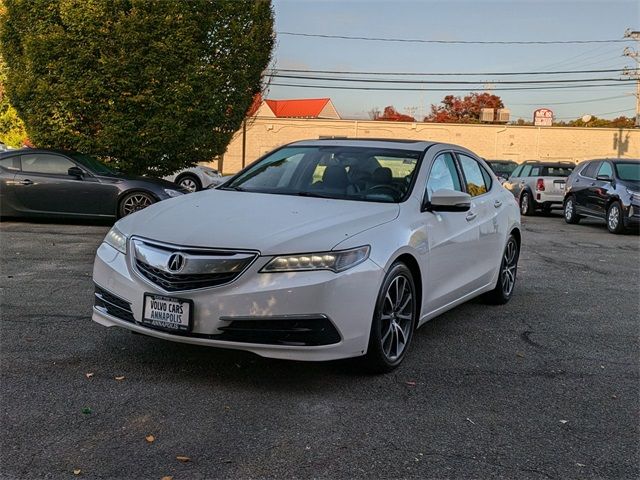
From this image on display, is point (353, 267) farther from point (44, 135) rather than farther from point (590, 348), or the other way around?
point (44, 135)

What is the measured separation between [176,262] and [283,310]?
2.25 feet

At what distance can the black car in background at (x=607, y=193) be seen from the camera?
1353 cm

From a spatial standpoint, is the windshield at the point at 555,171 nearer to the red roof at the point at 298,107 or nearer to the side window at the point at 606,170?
the side window at the point at 606,170

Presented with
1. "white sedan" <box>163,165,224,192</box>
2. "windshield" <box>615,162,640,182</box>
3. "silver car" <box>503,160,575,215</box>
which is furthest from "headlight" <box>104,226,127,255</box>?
"white sedan" <box>163,165,224,192</box>

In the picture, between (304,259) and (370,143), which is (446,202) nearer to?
(370,143)

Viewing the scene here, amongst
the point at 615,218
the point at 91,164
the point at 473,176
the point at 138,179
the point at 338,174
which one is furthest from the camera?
the point at 615,218

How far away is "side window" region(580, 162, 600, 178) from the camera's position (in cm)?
1532

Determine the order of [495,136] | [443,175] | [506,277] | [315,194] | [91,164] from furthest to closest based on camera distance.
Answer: [495,136] → [91,164] → [506,277] → [443,175] → [315,194]

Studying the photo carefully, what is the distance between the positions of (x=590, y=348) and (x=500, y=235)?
148cm

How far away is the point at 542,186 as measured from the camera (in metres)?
18.5

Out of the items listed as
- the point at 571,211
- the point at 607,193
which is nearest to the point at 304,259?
the point at 607,193

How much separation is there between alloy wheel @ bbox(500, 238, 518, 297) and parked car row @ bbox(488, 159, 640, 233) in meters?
7.66

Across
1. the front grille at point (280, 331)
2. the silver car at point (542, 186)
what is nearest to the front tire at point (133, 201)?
the front grille at point (280, 331)

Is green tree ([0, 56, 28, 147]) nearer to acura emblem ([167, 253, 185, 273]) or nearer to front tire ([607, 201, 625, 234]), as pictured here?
front tire ([607, 201, 625, 234])
